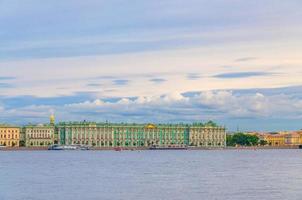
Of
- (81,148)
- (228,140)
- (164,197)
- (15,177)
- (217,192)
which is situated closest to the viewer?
(164,197)

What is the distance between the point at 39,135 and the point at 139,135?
18.0 m

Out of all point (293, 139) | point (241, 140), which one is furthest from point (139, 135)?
point (293, 139)

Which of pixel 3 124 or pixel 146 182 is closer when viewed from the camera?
pixel 146 182

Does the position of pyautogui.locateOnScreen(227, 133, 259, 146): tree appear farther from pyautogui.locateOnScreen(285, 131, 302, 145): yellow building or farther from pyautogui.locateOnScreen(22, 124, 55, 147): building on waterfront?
pyautogui.locateOnScreen(22, 124, 55, 147): building on waterfront

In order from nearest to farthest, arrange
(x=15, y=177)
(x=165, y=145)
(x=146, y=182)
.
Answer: (x=146, y=182) → (x=15, y=177) → (x=165, y=145)

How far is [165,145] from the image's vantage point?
145 meters

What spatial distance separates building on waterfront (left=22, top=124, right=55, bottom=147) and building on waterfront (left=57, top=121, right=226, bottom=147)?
1781mm

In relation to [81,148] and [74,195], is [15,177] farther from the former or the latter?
[81,148]

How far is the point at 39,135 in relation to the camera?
139000 millimetres

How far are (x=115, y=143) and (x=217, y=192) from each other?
111331mm

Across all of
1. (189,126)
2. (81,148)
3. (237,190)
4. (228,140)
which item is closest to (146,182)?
(237,190)

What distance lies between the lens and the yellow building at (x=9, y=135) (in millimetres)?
138250

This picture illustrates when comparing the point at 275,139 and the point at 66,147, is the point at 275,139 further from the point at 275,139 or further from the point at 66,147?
the point at 66,147

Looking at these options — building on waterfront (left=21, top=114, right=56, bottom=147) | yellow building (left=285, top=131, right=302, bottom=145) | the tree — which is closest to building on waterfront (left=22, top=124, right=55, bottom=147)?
building on waterfront (left=21, top=114, right=56, bottom=147)
